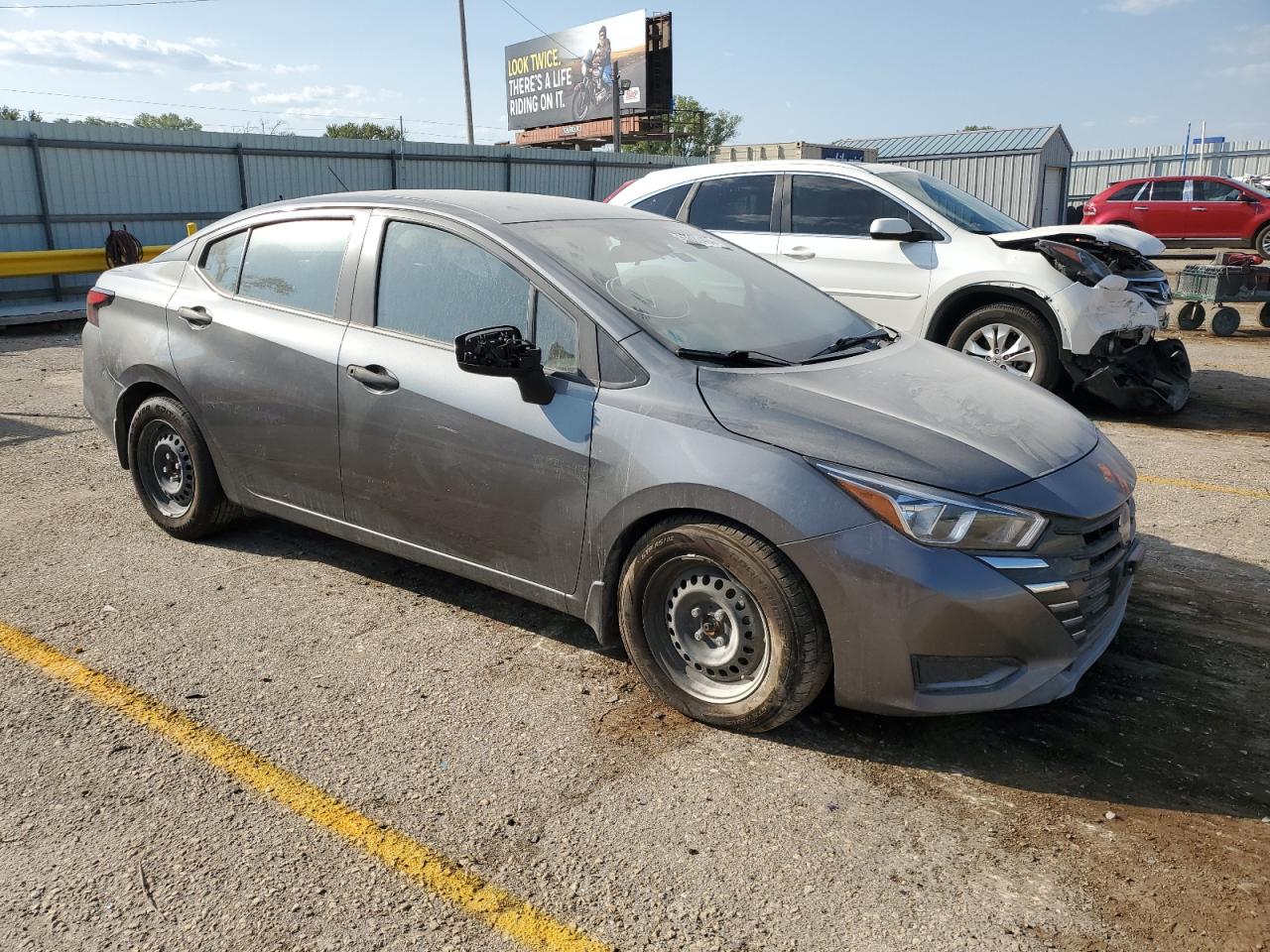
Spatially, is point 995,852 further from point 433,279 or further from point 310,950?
point 433,279

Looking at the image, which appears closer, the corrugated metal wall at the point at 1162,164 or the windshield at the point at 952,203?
the windshield at the point at 952,203

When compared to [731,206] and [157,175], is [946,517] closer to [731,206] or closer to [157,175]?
[731,206]

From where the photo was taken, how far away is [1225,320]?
12.2 m

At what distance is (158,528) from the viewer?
5.31 meters

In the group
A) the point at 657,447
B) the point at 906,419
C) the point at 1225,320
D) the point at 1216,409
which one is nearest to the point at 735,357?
the point at 657,447

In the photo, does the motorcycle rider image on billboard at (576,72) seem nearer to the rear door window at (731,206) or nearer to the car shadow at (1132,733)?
the rear door window at (731,206)

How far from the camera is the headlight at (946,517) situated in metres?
2.95

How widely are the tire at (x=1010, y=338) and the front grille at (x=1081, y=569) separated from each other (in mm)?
4577

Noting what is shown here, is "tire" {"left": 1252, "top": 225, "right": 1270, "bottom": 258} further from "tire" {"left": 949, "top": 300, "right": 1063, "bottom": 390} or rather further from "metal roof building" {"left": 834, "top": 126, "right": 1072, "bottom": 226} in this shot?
"tire" {"left": 949, "top": 300, "right": 1063, "bottom": 390}

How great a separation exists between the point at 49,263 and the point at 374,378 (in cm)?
1322

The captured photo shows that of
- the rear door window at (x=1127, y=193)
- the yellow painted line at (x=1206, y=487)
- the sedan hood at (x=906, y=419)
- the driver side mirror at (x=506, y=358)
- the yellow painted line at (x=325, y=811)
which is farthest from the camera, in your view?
the rear door window at (x=1127, y=193)

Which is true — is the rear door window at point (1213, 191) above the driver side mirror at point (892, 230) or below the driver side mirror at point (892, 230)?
above

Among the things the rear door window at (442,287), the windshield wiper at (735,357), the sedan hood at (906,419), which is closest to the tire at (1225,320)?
the sedan hood at (906,419)

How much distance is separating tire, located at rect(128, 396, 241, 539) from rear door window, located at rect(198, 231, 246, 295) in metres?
0.60
